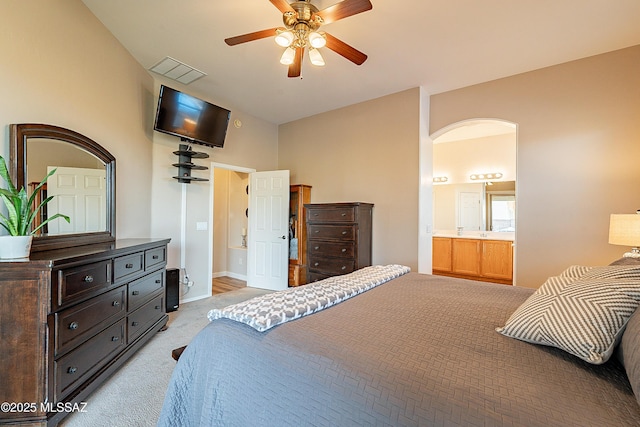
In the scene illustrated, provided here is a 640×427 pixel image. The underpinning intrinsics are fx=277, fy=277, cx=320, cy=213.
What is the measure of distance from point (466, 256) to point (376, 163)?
8.97 ft

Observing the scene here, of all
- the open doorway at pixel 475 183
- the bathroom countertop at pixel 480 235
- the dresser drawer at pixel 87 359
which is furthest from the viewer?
the open doorway at pixel 475 183

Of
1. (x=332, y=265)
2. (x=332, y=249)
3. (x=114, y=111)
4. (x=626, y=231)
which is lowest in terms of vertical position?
(x=332, y=265)

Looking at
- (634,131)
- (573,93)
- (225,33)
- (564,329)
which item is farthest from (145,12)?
(634,131)

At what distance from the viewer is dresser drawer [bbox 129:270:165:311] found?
2322 millimetres

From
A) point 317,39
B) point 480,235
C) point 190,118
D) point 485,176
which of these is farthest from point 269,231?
point 485,176

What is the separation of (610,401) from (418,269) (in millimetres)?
2980

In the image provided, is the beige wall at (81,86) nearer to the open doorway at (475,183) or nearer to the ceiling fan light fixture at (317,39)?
the ceiling fan light fixture at (317,39)

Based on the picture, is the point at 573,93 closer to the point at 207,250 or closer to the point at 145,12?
the point at 145,12

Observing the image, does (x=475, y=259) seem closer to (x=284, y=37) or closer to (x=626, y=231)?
(x=626, y=231)

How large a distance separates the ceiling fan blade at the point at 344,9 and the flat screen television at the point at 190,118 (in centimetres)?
223

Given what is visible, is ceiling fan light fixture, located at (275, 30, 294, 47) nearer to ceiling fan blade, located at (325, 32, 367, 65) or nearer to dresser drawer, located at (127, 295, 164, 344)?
ceiling fan blade, located at (325, 32, 367, 65)

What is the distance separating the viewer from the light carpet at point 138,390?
1643mm

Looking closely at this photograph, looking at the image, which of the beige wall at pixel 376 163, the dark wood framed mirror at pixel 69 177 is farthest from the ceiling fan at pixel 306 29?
the beige wall at pixel 376 163

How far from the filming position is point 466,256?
206 inches
